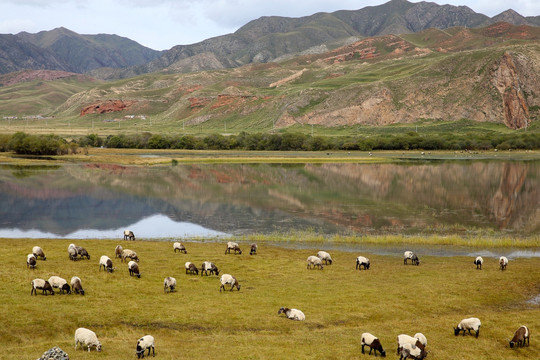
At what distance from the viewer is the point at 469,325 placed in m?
17.7

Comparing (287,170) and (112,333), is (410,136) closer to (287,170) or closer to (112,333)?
(287,170)

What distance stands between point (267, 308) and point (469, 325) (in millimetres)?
7638

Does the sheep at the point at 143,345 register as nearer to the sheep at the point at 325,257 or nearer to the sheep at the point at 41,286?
the sheep at the point at 41,286

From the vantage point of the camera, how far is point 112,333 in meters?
17.2

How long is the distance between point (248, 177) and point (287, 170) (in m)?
12.6

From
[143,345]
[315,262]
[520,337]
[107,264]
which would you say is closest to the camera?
[143,345]

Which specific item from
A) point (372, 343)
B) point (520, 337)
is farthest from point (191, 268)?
point (520, 337)

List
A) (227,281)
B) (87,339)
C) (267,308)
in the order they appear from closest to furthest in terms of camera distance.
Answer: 1. (87,339)
2. (267,308)
3. (227,281)

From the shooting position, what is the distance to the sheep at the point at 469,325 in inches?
694

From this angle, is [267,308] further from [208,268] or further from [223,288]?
[208,268]

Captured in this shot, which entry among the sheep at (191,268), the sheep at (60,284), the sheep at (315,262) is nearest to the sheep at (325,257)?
the sheep at (315,262)

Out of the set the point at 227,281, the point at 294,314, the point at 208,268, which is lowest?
the point at 294,314

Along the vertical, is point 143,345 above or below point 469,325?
above

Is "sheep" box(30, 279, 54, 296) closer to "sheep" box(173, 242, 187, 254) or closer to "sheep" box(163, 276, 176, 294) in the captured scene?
"sheep" box(163, 276, 176, 294)
